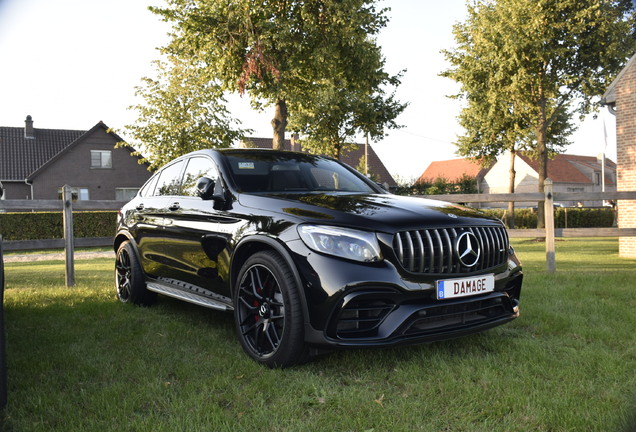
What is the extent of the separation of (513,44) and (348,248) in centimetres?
1749

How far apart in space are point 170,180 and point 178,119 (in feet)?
64.2

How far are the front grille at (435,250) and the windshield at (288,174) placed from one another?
1372 mm

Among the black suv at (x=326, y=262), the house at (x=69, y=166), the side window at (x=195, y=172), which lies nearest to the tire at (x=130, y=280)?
the black suv at (x=326, y=262)

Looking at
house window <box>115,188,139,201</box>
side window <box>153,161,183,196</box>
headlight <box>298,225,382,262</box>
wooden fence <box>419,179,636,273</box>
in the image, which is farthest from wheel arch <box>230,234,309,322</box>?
house window <box>115,188,139,201</box>

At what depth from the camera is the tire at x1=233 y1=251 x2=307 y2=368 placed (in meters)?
3.54

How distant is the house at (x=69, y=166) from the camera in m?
36.0

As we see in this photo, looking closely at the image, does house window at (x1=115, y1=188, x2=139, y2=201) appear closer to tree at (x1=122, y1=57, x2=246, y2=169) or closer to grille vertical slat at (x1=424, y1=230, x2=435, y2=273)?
tree at (x1=122, y1=57, x2=246, y2=169)

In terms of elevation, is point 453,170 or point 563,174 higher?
point 453,170

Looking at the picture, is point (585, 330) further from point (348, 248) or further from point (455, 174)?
point (455, 174)

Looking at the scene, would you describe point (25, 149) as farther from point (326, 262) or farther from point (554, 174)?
point (554, 174)

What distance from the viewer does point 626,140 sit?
1295 centimetres

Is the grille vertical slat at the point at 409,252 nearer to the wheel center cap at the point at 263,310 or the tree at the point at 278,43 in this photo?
the wheel center cap at the point at 263,310

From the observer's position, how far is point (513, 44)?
18500mm

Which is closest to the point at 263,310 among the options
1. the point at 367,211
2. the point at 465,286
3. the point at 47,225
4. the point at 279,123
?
the point at 367,211
